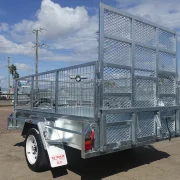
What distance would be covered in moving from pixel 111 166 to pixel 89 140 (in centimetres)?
171

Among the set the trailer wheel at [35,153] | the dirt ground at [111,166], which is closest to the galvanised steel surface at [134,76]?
the dirt ground at [111,166]

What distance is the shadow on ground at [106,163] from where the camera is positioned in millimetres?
Answer: 4758

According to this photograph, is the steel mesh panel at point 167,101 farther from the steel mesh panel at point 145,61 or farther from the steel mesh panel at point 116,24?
the steel mesh panel at point 116,24

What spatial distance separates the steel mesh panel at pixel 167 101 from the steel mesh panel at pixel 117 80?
103 centimetres

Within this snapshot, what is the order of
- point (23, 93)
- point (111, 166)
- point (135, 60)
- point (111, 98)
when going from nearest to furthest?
point (111, 98) < point (135, 60) < point (111, 166) < point (23, 93)

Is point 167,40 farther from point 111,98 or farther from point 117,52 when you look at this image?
point 111,98

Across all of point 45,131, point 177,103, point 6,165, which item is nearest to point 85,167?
point 45,131

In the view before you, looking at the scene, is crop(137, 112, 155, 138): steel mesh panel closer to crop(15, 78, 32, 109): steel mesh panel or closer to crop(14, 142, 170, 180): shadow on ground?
crop(14, 142, 170, 180): shadow on ground

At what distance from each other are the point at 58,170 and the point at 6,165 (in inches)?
46.8

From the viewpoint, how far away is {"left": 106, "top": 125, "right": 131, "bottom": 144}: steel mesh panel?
405 centimetres

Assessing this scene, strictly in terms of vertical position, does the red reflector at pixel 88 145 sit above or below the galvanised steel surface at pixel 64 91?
below

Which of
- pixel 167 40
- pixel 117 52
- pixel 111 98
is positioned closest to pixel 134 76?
pixel 117 52

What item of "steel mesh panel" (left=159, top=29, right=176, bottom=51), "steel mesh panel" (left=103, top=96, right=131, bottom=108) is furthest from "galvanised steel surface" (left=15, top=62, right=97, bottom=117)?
"steel mesh panel" (left=159, top=29, right=176, bottom=51)

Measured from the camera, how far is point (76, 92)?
4422 millimetres
